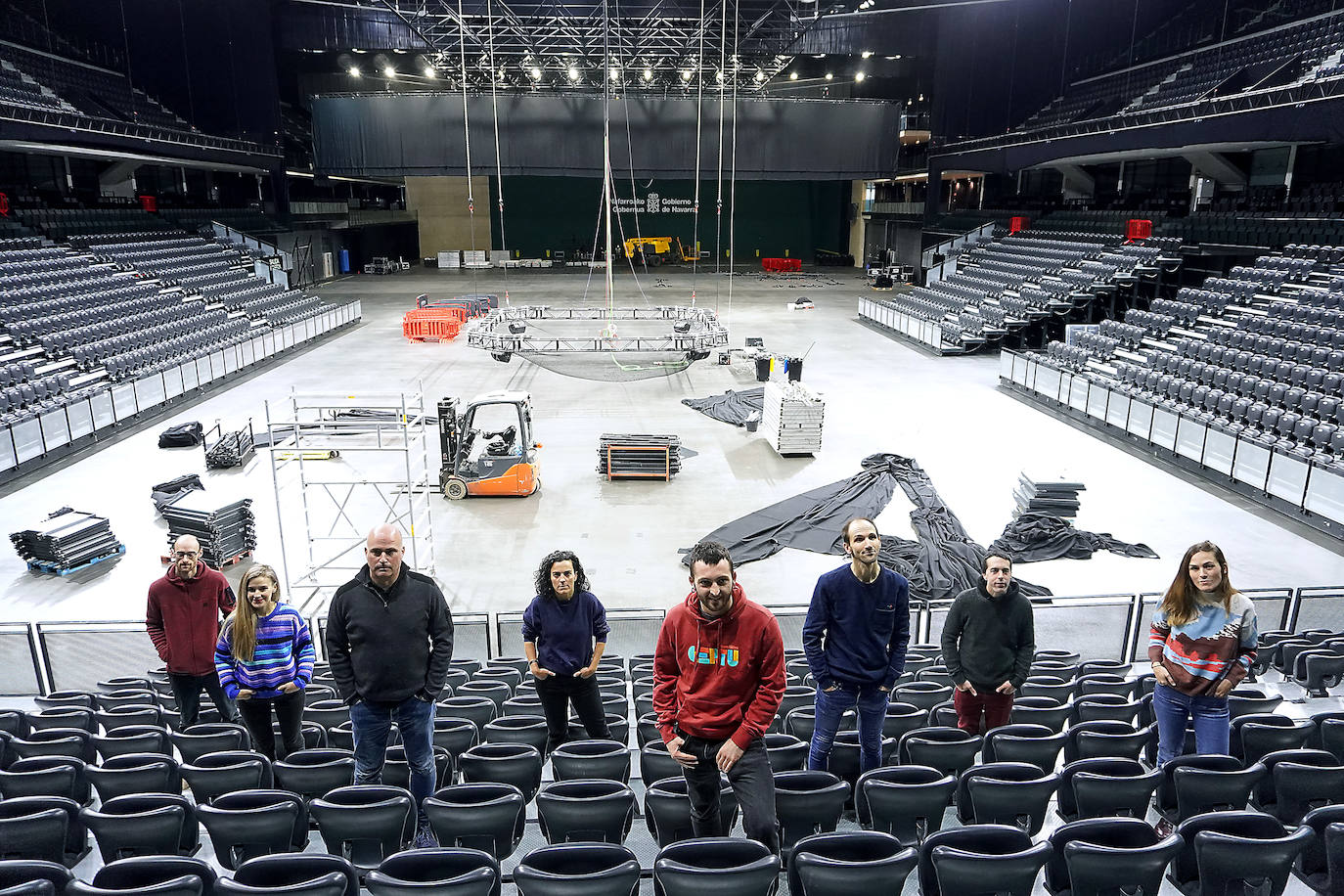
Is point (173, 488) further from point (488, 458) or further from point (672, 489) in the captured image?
point (672, 489)

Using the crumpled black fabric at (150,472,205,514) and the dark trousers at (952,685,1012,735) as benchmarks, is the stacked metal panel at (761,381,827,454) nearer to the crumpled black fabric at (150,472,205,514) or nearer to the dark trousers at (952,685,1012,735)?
the crumpled black fabric at (150,472,205,514)

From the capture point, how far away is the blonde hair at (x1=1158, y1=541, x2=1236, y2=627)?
16.5 ft

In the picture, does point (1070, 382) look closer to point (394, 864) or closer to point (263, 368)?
point (394, 864)

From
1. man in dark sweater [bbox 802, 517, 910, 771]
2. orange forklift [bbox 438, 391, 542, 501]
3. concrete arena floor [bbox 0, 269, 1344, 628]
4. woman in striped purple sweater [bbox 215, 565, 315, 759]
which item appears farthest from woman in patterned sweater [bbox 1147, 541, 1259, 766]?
orange forklift [bbox 438, 391, 542, 501]

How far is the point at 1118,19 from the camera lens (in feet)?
128

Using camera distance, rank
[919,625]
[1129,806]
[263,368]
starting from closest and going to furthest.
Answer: [1129,806], [919,625], [263,368]

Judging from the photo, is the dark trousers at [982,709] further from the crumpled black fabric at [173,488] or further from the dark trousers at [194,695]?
the crumpled black fabric at [173,488]

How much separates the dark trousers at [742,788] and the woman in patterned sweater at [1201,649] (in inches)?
104

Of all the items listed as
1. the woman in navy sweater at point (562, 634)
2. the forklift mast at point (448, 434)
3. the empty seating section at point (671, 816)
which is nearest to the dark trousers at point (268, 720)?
the empty seating section at point (671, 816)

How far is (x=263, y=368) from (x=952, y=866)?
86.4 ft

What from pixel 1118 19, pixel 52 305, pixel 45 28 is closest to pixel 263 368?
pixel 52 305

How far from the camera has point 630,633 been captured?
29.5ft

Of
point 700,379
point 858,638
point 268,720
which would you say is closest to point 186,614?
point 268,720

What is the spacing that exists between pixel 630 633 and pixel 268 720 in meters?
4.02
